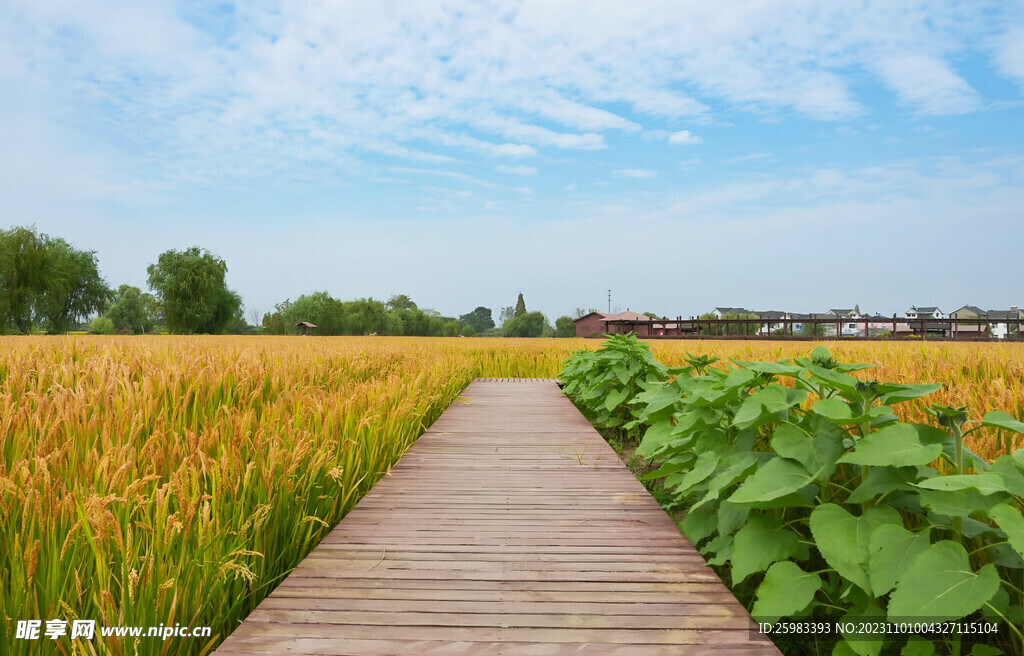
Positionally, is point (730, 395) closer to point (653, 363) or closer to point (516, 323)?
point (653, 363)

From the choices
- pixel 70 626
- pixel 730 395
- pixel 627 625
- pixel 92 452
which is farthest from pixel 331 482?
pixel 730 395

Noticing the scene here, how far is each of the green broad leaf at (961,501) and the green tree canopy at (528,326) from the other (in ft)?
331

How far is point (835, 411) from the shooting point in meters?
1.91

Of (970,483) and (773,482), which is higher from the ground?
(970,483)

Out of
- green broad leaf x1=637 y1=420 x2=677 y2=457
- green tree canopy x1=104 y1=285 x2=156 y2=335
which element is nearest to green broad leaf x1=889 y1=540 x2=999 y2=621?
green broad leaf x1=637 y1=420 x2=677 y2=457

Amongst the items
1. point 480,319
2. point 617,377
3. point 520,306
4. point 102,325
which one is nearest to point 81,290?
point 617,377

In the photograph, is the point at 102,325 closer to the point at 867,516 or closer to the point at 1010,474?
the point at 867,516

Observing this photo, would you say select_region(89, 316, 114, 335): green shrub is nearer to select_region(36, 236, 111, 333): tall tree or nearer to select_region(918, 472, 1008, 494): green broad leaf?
select_region(36, 236, 111, 333): tall tree

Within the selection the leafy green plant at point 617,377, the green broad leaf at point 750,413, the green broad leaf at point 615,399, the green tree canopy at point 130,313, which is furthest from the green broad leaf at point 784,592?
the green tree canopy at point 130,313

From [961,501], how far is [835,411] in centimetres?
44

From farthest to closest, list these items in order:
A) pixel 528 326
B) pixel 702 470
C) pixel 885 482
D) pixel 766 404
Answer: pixel 528 326 < pixel 702 470 < pixel 766 404 < pixel 885 482

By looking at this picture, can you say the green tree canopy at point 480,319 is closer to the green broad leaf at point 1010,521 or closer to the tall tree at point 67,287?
the tall tree at point 67,287

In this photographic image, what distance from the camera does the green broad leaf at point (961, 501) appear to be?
154 centimetres

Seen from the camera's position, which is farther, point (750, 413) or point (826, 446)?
point (750, 413)
